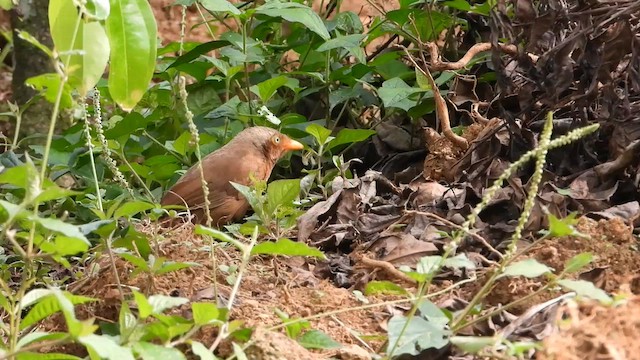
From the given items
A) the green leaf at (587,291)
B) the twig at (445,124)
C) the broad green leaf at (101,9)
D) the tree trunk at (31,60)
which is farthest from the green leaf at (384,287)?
the tree trunk at (31,60)

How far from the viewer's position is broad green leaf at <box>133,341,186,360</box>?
1533 mm

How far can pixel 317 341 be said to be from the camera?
→ 1.72m

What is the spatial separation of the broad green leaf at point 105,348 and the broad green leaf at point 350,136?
172cm

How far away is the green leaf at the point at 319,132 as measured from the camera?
302 centimetres

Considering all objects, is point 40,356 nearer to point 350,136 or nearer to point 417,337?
point 417,337

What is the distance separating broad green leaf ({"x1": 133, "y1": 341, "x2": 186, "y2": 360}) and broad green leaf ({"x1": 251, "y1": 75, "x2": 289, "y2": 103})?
177 centimetres

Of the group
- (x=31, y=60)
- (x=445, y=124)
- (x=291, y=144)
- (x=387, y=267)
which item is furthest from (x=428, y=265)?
(x=31, y=60)

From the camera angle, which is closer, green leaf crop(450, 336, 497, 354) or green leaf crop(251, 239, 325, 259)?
green leaf crop(450, 336, 497, 354)

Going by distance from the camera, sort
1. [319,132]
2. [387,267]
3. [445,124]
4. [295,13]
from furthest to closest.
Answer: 1. [295,13]
2. [319,132]
3. [445,124]
4. [387,267]

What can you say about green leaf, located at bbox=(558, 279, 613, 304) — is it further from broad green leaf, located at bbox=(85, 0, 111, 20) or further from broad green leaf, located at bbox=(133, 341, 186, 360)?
broad green leaf, located at bbox=(85, 0, 111, 20)

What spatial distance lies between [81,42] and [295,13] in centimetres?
142

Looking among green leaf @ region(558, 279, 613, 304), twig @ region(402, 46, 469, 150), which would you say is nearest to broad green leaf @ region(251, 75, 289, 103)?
twig @ region(402, 46, 469, 150)

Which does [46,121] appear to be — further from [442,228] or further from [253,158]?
[442,228]

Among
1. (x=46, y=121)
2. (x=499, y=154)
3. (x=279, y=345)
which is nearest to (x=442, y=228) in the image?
(x=499, y=154)
